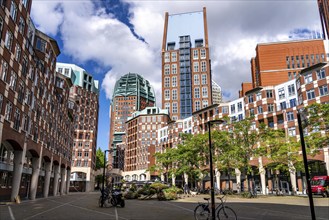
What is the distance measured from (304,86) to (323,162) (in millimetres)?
13032

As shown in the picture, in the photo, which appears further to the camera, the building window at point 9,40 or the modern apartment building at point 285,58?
the modern apartment building at point 285,58

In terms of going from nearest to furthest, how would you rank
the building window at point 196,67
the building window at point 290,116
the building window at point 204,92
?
the building window at point 290,116 → the building window at point 204,92 → the building window at point 196,67

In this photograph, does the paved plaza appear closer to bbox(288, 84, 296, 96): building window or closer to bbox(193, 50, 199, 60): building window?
bbox(288, 84, 296, 96): building window

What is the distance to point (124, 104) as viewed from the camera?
18138 cm

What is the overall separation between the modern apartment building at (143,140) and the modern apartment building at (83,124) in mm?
15491

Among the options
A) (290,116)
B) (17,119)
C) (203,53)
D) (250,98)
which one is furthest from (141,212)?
(203,53)

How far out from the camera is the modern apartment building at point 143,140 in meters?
102

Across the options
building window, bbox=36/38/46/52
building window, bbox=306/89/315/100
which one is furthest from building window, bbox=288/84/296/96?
building window, bbox=36/38/46/52

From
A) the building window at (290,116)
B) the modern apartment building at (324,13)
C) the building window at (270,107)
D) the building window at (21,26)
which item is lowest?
the building window at (290,116)

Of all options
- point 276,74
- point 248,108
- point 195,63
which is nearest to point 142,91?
point 195,63

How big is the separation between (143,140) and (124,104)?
7880cm

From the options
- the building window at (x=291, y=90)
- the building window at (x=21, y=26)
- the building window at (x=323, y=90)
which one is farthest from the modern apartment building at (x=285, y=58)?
the building window at (x=21, y=26)

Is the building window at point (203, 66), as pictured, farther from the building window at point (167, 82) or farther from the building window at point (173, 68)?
the building window at point (167, 82)

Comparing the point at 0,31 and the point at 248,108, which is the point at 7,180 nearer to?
the point at 0,31
